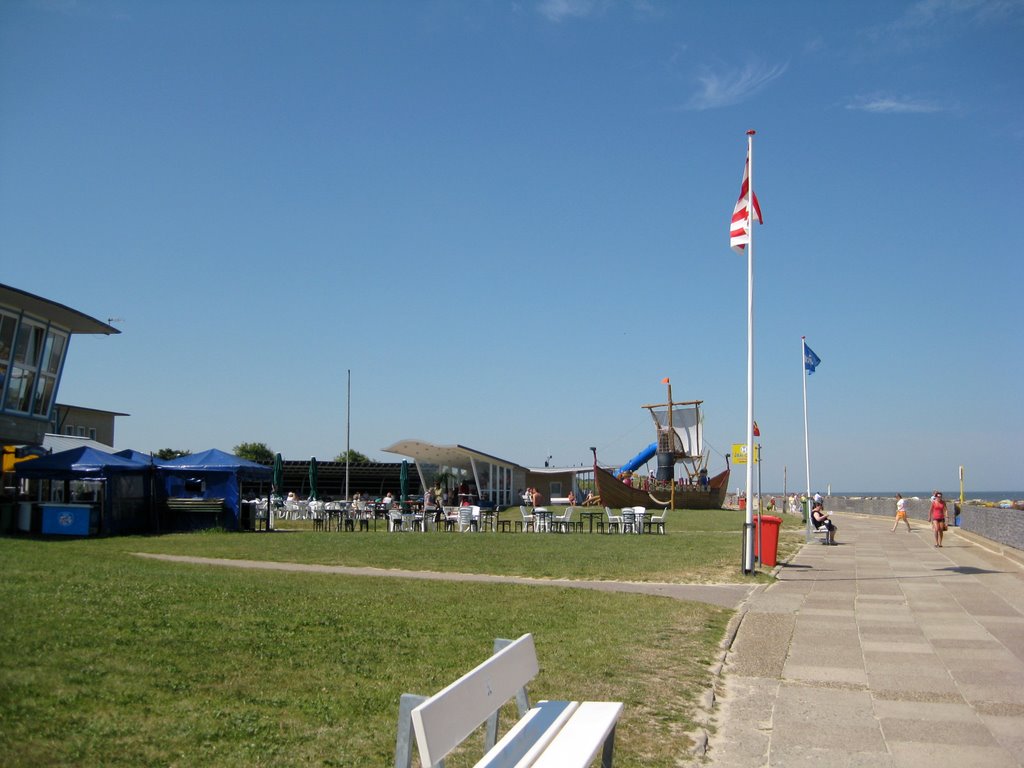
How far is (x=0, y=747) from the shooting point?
14.7 ft

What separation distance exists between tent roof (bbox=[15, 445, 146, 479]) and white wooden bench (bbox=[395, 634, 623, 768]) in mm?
21080

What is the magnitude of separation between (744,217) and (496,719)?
→ 14017 millimetres

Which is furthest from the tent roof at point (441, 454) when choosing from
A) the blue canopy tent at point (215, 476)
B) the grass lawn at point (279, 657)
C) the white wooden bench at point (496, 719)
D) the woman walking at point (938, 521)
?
the white wooden bench at point (496, 719)

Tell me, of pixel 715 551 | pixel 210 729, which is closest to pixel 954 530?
pixel 715 551

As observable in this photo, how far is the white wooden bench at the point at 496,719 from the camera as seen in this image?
3807mm

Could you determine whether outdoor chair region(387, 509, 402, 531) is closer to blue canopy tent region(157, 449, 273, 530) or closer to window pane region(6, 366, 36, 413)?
blue canopy tent region(157, 449, 273, 530)

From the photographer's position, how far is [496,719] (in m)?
4.84

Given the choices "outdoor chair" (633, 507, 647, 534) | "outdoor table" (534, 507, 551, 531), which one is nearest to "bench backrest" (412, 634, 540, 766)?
"outdoor chair" (633, 507, 647, 534)

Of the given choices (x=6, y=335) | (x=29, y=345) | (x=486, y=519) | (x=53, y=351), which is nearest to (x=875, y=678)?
(x=486, y=519)

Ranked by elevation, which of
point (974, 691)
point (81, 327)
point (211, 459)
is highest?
point (81, 327)

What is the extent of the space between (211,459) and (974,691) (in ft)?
74.8

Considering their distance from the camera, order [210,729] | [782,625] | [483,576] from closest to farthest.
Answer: [210,729], [782,625], [483,576]

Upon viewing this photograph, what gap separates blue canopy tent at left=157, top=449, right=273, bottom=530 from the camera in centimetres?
2642

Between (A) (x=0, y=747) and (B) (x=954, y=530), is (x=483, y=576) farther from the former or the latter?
(B) (x=954, y=530)
